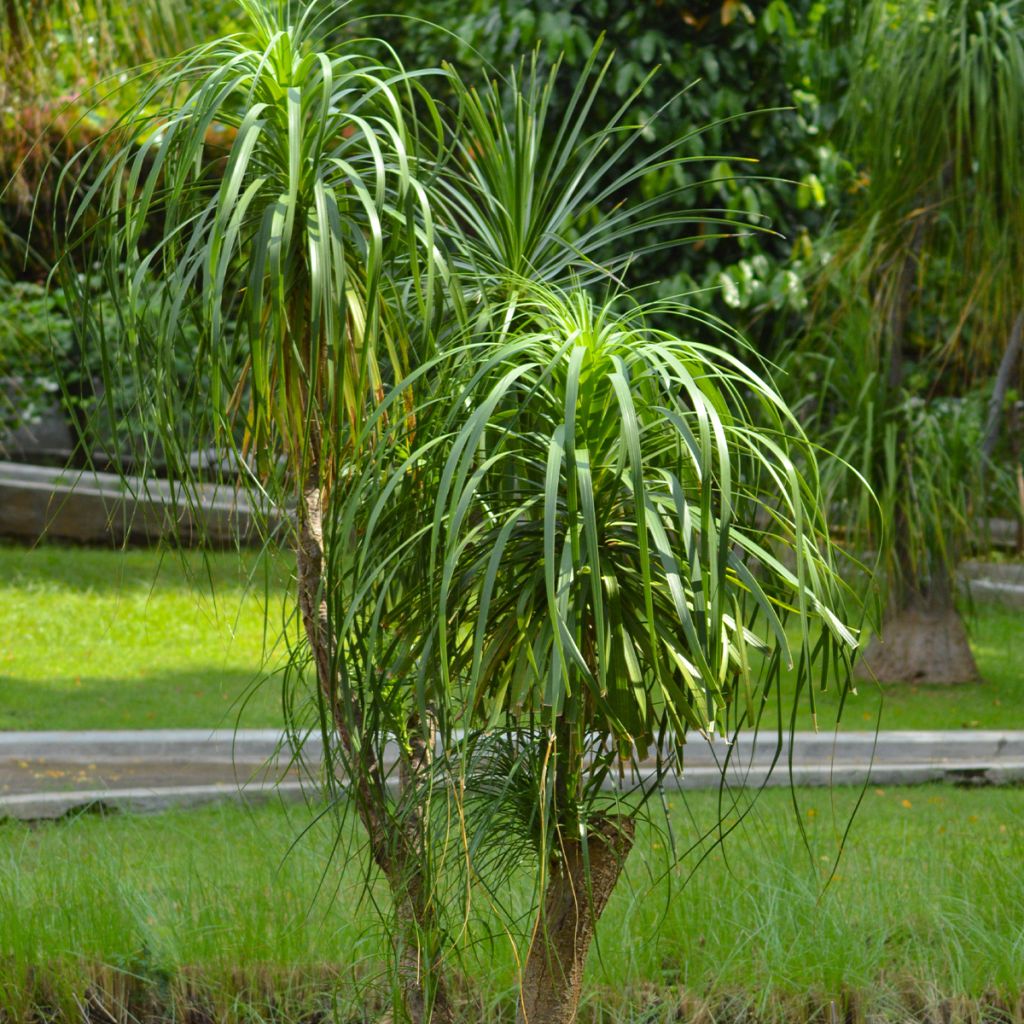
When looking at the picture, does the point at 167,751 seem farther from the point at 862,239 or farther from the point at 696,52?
the point at 696,52

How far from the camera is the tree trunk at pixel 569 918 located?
2.77 metres

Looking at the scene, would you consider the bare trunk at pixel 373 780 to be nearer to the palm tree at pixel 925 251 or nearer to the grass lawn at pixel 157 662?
the grass lawn at pixel 157 662

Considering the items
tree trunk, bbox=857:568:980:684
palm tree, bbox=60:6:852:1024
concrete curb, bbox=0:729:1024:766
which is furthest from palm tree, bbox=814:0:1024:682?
palm tree, bbox=60:6:852:1024

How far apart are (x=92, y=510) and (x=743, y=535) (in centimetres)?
1007

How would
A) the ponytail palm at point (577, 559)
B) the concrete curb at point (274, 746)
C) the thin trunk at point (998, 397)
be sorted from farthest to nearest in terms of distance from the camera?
the thin trunk at point (998, 397)
the concrete curb at point (274, 746)
the ponytail palm at point (577, 559)

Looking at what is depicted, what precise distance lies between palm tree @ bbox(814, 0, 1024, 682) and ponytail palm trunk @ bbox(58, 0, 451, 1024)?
5.15 meters

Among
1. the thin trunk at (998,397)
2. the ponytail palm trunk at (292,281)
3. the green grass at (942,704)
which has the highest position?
the ponytail palm trunk at (292,281)

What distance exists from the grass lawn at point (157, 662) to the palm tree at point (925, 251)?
1.37ft

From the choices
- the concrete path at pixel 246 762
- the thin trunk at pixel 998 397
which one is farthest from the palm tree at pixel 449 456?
the thin trunk at pixel 998 397

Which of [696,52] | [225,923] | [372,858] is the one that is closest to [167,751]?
[225,923]

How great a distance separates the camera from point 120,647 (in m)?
8.92

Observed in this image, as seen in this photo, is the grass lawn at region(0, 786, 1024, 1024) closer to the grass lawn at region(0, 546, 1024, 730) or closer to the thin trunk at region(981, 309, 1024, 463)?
the grass lawn at region(0, 546, 1024, 730)

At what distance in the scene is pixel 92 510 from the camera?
11844 mm

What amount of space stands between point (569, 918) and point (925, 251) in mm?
6241
